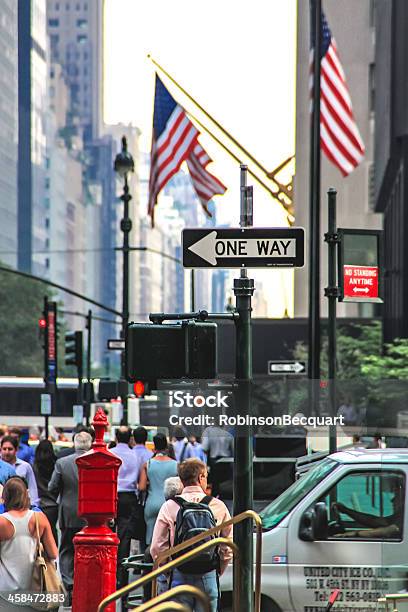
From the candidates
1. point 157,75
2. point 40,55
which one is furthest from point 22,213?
point 157,75

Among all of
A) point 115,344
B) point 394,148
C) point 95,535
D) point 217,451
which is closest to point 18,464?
point 95,535

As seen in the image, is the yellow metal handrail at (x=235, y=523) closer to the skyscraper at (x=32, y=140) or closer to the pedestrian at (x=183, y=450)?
the pedestrian at (x=183, y=450)

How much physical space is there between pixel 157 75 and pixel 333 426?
23888 mm

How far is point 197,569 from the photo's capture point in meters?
10.3

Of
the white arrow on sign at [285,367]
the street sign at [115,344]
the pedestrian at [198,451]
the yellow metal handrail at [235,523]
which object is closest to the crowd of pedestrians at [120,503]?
the yellow metal handrail at [235,523]

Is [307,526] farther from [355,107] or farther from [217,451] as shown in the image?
[355,107]

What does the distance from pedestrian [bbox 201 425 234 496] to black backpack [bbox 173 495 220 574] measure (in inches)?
21.9

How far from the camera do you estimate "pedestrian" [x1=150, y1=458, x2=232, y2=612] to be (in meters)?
10.3

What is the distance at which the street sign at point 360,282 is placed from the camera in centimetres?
1475

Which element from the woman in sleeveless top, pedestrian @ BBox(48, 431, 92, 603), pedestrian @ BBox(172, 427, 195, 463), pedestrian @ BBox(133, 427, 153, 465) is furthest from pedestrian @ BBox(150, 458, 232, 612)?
pedestrian @ BBox(172, 427, 195, 463)

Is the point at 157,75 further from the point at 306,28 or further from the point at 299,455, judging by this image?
the point at 306,28

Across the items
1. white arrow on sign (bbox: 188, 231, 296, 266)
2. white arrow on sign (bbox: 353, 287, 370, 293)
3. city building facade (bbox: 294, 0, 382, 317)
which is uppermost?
city building facade (bbox: 294, 0, 382, 317)

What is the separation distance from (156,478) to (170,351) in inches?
213

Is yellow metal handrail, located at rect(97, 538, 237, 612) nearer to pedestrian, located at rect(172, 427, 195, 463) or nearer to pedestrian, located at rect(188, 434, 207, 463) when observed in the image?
pedestrian, located at rect(188, 434, 207, 463)
